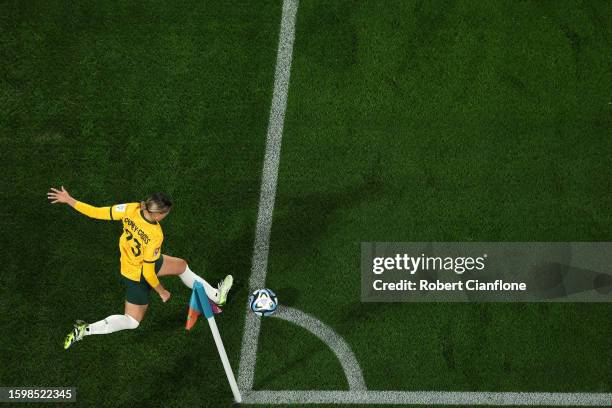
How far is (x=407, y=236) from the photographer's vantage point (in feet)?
25.9

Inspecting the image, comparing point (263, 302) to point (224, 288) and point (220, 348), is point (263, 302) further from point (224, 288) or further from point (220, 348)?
point (220, 348)

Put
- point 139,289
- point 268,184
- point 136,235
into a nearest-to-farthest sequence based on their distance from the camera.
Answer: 1. point 136,235
2. point 139,289
3. point 268,184

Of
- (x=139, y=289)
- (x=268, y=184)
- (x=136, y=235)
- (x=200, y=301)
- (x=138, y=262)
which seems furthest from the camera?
(x=268, y=184)

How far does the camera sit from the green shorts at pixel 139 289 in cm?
686

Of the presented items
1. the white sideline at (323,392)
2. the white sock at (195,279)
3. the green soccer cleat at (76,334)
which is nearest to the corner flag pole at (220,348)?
the white sideline at (323,392)

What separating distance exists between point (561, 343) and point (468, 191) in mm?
1807

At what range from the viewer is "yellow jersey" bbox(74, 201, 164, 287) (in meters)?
6.43

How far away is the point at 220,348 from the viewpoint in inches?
258

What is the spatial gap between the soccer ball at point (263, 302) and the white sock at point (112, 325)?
1.16m

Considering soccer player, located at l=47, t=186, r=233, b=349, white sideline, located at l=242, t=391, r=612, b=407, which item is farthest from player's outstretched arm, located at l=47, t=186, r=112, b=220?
white sideline, located at l=242, t=391, r=612, b=407

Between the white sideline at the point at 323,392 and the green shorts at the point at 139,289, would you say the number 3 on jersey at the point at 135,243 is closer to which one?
the green shorts at the point at 139,289

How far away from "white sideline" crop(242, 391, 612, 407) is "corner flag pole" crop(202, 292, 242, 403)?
0.78 ft

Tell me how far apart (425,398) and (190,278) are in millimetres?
2567

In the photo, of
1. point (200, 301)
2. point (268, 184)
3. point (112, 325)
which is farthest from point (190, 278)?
point (268, 184)
